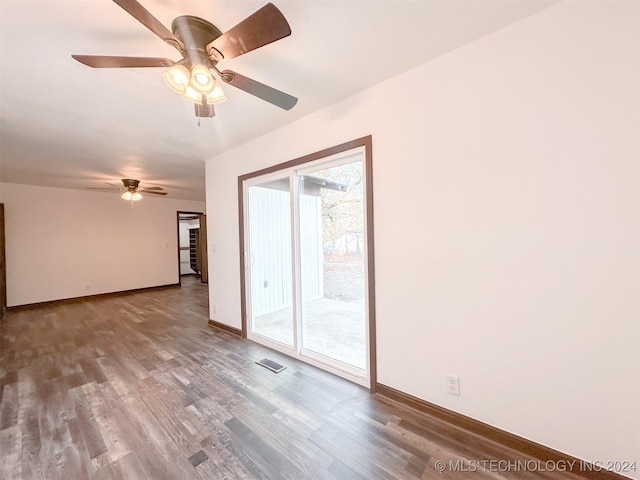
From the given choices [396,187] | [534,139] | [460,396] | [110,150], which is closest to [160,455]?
[460,396]

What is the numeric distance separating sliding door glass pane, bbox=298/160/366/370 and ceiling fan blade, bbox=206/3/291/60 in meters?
1.28

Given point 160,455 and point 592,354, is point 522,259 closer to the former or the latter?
point 592,354

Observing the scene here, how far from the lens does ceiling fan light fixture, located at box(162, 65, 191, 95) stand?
131 centimetres

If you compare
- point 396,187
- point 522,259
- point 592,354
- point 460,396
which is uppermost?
point 396,187

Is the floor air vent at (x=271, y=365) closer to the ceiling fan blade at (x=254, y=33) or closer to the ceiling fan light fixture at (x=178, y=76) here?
the ceiling fan light fixture at (x=178, y=76)

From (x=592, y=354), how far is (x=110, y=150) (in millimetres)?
4871

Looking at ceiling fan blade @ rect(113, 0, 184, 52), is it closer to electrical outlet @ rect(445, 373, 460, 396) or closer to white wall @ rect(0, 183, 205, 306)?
electrical outlet @ rect(445, 373, 460, 396)

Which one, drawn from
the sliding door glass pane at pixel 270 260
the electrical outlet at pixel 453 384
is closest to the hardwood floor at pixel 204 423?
the electrical outlet at pixel 453 384

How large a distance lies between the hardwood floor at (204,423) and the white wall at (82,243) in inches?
118

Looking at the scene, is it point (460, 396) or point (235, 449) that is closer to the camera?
point (235, 449)

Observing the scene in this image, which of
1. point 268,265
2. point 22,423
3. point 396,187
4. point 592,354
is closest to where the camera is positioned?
point 592,354

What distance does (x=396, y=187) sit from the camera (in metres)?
1.96

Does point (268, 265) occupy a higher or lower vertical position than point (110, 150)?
lower

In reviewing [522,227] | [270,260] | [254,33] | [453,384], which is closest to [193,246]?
[270,260]
